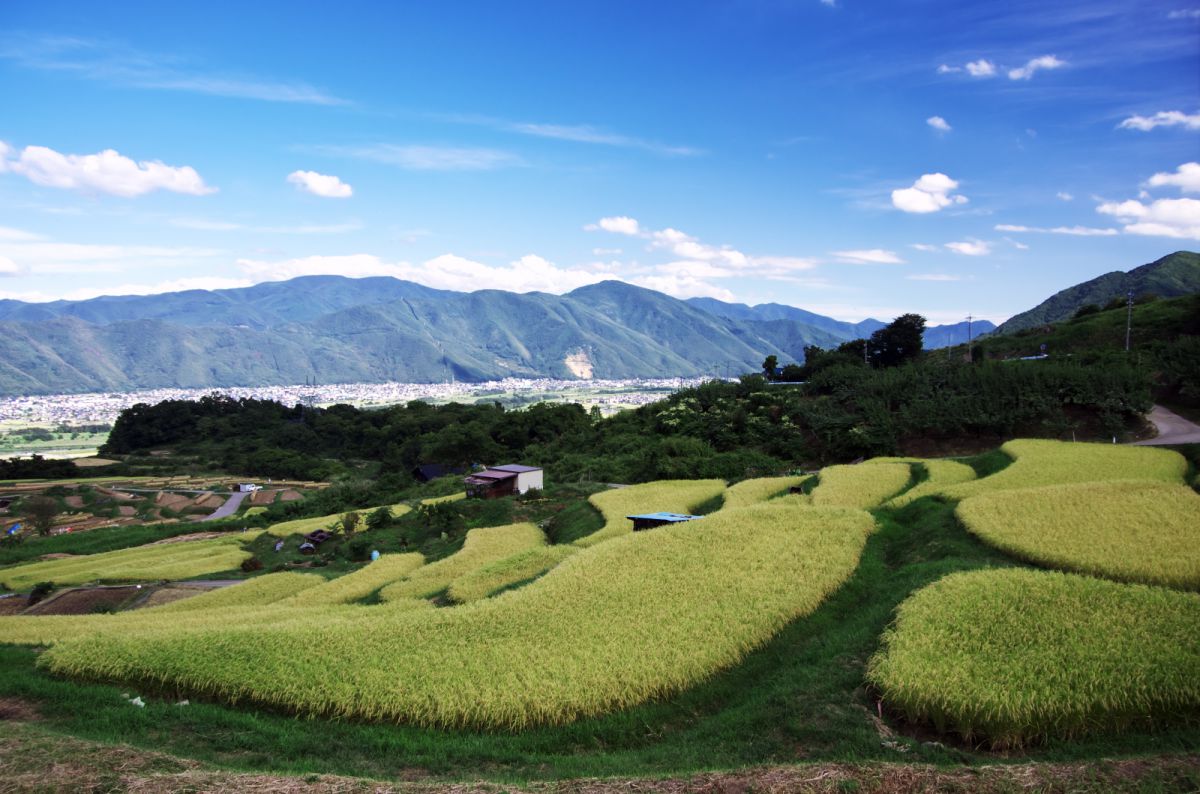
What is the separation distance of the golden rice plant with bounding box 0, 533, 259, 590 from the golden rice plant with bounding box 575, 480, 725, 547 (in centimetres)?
1678

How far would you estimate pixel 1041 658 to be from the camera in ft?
33.4

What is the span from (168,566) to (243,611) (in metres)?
14.3

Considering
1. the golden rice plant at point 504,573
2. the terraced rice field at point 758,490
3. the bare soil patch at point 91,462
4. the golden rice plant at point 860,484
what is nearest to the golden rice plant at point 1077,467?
the golden rice plant at point 860,484

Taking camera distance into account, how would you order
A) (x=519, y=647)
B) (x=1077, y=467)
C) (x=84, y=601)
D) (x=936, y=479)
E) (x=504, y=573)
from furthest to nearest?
1. (x=936, y=479)
2. (x=84, y=601)
3. (x=1077, y=467)
4. (x=504, y=573)
5. (x=519, y=647)

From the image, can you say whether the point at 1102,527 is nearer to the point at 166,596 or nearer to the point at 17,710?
the point at 17,710

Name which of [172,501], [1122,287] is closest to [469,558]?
[172,501]

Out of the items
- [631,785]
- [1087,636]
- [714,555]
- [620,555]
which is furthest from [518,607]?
[1087,636]

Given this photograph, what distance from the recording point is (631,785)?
24.9ft

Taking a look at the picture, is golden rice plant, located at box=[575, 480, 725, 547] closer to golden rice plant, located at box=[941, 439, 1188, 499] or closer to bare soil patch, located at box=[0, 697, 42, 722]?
golden rice plant, located at box=[941, 439, 1188, 499]

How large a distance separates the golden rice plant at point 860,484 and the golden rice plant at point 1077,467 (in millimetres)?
2600

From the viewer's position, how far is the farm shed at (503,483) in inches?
1454

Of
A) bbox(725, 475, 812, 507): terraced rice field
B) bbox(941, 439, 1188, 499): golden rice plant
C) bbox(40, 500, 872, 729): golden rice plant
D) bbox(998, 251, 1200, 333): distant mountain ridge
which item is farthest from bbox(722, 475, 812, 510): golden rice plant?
bbox(998, 251, 1200, 333): distant mountain ridge

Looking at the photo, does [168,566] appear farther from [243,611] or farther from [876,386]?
[876,386]

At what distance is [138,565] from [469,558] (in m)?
18.5
